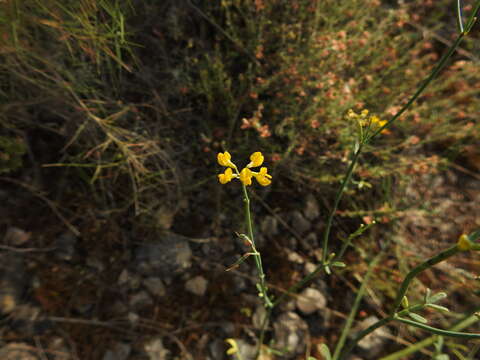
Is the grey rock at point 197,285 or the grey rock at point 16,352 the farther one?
the grey rock at point 197,285

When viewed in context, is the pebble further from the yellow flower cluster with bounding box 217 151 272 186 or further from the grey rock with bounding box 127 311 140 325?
the yellow flower cluster with bounding box 217 151 272 186

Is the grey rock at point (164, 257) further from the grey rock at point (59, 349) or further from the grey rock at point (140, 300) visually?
the grey rock at point (59, 349)

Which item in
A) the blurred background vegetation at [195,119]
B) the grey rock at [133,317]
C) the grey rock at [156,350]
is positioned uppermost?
the blurred background vegetation at [195,119]

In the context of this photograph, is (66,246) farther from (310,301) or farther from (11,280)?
(310,301)

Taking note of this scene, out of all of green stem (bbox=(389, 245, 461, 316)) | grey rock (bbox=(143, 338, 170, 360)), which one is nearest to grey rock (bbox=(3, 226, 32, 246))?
grey rock (bbox=(143, 338, 170, 360))

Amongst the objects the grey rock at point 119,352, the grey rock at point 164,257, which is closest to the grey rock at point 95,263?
the grey rock at point 164,257

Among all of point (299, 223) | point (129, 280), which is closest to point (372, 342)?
point (299, 223)
